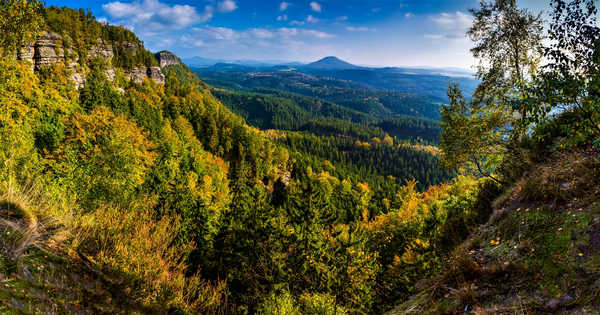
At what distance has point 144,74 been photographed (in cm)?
8062

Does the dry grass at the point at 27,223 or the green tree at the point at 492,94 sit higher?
the green tree at the point at 492,94

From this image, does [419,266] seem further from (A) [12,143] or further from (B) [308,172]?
(B) [308,172]

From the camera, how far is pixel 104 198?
866 inches

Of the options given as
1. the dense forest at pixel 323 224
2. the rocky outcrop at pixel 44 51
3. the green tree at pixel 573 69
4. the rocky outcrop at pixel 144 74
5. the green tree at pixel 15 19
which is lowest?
the dense forest at pixel 323 224

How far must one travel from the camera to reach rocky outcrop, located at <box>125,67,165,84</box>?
73.8m

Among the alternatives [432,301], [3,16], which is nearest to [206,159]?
[3,16]

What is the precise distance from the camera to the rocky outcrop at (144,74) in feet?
242

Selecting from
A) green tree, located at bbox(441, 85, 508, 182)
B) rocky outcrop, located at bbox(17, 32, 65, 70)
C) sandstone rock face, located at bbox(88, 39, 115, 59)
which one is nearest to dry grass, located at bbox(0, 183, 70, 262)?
green tree, located at bbox(441, 85, 508, 182)

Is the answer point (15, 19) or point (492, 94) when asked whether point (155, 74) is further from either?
point (492, 94)

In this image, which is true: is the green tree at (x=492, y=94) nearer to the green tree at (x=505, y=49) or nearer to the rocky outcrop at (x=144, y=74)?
the green tree at (x=505, y=49)

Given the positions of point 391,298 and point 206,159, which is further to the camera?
point 206,159

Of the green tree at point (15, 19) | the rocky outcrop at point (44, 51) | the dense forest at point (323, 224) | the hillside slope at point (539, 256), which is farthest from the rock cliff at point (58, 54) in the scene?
the hillside slope at point (539, 256)

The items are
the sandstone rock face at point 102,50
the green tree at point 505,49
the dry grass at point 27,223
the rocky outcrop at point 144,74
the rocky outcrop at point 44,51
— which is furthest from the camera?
the rocky outcrop at point 144,74

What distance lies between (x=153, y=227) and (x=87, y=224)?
4825 millimetres
